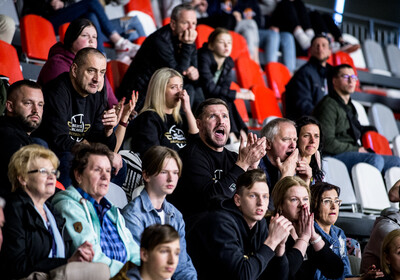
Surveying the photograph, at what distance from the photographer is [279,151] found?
3.96 m

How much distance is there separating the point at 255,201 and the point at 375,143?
3475mm

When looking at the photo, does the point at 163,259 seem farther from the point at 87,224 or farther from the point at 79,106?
the point at 79,106

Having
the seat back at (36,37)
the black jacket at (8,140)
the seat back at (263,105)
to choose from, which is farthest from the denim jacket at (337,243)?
the seat back at (36,37)

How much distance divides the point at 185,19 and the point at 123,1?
179 cm

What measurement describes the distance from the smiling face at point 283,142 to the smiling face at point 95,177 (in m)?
1.50

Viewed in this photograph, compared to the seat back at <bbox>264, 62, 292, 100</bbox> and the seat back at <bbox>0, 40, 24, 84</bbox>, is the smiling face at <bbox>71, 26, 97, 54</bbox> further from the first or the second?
the seat back at <bbox>264, 62, 292, 100</bbox>

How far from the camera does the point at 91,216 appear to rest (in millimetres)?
2631

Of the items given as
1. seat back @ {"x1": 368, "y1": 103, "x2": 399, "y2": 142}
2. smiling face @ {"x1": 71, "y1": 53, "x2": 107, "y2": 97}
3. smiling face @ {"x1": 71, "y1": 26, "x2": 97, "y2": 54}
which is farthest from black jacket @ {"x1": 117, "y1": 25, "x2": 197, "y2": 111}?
seat back @ {"x1": 368, "y1": 103, "x2": 399, "y2": 142}

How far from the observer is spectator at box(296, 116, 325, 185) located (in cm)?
423

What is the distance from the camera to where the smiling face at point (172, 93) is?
4215 millimetres

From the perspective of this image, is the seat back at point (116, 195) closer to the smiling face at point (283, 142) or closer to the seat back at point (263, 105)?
the smiling face at point (283, 142)

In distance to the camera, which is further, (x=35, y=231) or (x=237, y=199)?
(x=237, y=199)

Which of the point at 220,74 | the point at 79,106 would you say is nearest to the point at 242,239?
the point at 79,106

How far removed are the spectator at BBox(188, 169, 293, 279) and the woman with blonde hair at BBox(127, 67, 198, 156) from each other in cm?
112
